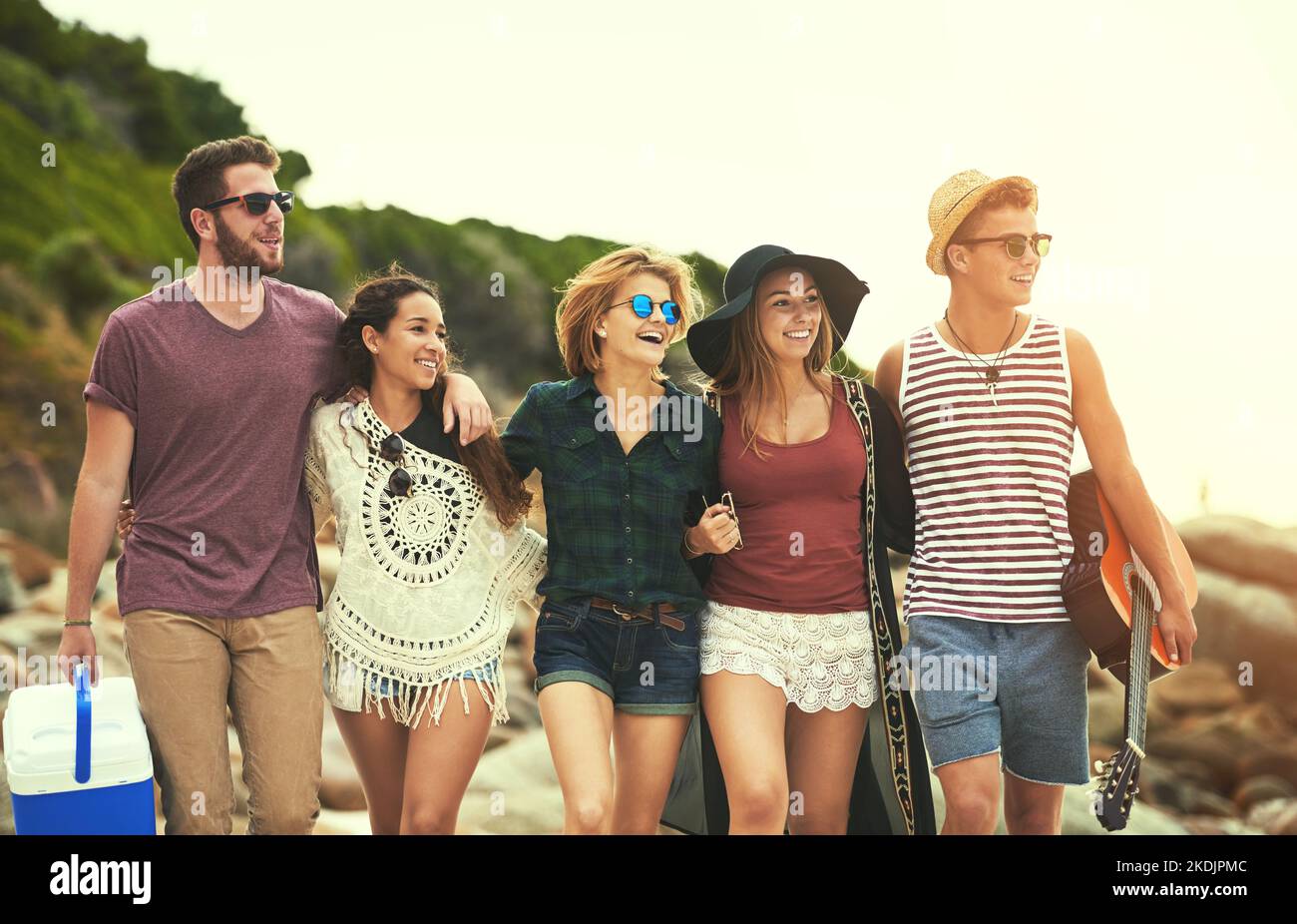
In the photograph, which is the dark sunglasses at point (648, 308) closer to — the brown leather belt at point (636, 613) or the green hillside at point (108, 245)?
the brown leather belt at point (636, 613)

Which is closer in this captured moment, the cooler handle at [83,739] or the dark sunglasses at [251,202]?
the cooler handle at [83,739]

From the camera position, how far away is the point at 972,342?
479cm

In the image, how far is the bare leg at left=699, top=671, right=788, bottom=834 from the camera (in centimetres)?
444

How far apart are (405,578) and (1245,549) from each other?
1486 centimetres

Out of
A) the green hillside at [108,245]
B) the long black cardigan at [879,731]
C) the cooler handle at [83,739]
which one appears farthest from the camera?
the green hillside at [108,245]

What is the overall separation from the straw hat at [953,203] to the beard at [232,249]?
8.18ft

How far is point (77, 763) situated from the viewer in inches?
165

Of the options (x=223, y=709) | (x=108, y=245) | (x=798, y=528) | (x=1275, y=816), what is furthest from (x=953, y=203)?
(x=108, y=245)

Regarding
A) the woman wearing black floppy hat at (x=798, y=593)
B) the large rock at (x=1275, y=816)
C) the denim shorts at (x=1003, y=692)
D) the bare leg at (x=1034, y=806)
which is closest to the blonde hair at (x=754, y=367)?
the woman wearing black floppy hat at (x=798, y=593)

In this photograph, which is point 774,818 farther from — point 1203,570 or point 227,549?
point 1203,570

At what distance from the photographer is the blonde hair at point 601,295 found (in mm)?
4961

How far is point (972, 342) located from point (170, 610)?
9.95 feet
